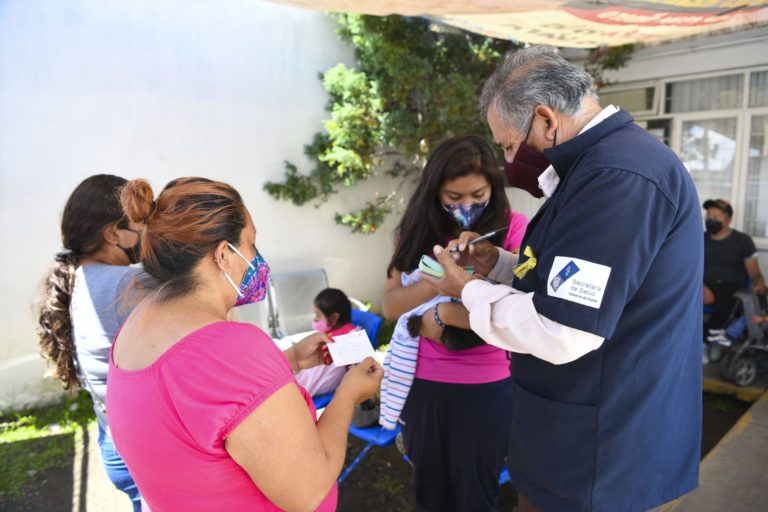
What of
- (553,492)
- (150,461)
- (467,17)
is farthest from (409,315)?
(467,17)

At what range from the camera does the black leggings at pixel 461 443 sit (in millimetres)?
2139

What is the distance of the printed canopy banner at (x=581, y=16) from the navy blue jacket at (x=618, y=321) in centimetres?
189

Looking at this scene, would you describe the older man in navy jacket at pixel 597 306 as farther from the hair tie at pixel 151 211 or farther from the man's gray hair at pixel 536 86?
the hair tie at pixel 151 211

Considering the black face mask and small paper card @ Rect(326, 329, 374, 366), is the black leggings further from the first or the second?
the black face mask

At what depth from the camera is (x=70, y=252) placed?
2096 millimetres

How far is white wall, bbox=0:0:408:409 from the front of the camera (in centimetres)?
438

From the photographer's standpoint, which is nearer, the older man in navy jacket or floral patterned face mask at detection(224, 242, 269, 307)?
the older man in navy jacket

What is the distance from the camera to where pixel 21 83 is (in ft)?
14.2

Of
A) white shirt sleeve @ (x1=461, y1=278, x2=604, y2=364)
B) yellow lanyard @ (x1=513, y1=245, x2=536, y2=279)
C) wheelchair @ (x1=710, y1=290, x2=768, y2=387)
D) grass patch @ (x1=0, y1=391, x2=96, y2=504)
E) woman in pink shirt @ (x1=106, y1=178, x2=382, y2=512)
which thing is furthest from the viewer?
wheelchair @ (x1=710, y1=290, x2=768, y2=387)

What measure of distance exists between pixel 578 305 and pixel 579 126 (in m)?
0.55

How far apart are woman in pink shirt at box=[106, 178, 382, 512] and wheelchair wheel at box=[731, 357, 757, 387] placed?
487 centimetres

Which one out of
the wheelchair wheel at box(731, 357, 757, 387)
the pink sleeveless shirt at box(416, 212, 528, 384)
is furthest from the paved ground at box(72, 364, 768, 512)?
the pink sleeveless shirt at box(416, 212, 528, 384)

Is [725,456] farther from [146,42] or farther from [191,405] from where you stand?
[146,42]

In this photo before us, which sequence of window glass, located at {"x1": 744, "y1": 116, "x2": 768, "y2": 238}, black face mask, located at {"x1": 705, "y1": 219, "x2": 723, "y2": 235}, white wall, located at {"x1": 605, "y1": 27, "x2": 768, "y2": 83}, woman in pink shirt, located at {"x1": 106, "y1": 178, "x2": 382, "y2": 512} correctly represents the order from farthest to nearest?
1. window glass, located at {"x1": 744, "y1": 116, "x2": 768, "y2": 238}
2. white wall, located at {"x1": 605, "y1": 27, "x2": 768, "y2": 83}
3. black face mask, located at {"x1": 705, "y1": 219, "x2": 723, "y2": 235}
4. woman in pink shirt, located at {"x1": 106, "y1": 178, "x2": 382, "y2": 512}
